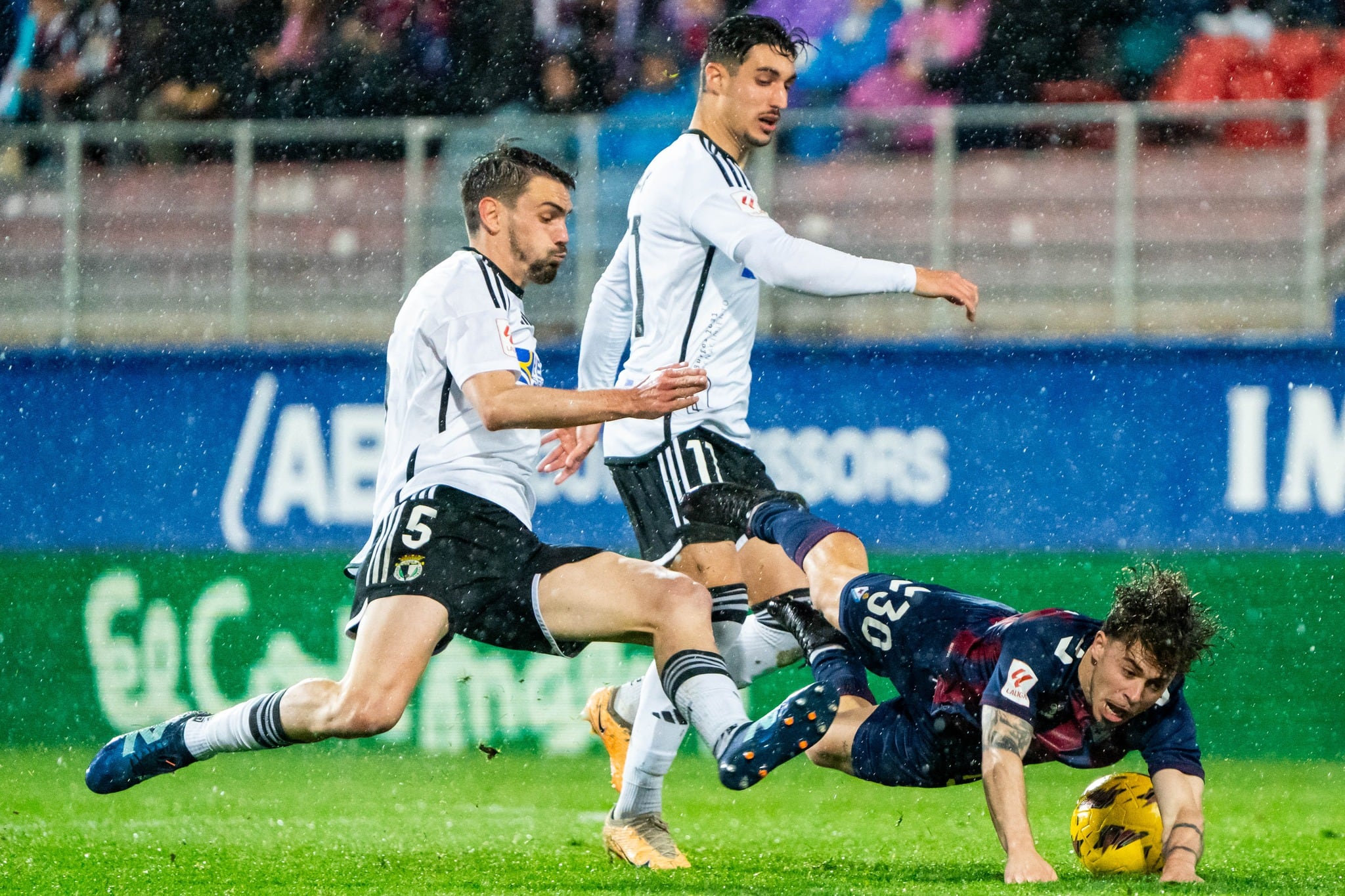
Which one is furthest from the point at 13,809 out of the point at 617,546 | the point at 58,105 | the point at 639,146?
the point at 58,105

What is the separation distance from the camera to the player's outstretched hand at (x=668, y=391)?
14.2 ft

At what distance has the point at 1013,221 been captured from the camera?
880 centimetres

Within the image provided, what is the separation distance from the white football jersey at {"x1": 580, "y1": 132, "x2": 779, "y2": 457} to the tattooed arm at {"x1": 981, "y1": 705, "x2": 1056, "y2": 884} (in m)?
1.35

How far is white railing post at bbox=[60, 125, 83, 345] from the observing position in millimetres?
8352

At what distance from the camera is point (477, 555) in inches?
178

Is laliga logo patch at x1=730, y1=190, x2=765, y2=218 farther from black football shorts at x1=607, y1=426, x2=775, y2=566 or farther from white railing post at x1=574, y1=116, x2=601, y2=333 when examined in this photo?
white railing post at x1=574, y1=116, x2=601, y2=333

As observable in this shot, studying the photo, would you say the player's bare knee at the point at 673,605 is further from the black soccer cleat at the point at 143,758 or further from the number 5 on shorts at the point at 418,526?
the black soccer cleat at the point at 143,758

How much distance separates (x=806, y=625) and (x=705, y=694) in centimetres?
71

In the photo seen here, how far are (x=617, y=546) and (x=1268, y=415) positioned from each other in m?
2.81

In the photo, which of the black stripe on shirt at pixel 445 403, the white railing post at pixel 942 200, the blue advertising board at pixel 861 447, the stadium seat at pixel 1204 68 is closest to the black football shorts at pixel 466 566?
the black stripe on shirt at pixel 445 403

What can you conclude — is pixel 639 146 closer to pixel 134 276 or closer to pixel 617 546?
pixel 617 546

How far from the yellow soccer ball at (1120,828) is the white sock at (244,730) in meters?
2.07

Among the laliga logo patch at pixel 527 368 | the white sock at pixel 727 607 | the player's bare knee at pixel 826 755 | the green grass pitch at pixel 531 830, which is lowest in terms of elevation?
the green grass pitch at pixel 531 830

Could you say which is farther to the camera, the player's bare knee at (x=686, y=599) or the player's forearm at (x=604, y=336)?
the player's forearm at (x=604, y=336)
